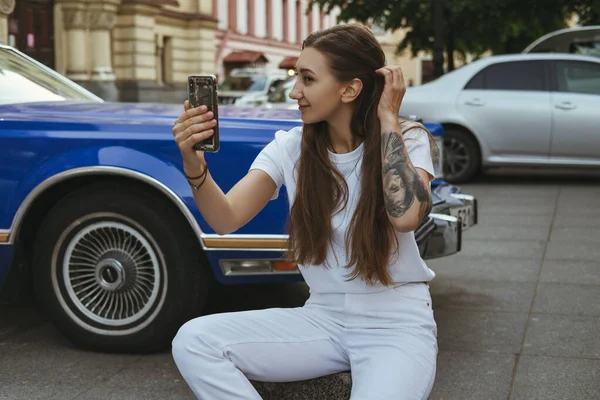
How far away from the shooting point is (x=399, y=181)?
115 inches

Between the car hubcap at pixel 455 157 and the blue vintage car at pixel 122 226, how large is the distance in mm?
7514

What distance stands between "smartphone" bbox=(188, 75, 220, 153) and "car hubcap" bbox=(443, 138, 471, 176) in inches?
380

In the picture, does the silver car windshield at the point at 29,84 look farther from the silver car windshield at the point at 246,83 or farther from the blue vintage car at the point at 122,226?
the silver car windshield at the point at 246,83

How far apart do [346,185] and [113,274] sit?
201 centimetres

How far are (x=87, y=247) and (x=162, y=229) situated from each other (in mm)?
393

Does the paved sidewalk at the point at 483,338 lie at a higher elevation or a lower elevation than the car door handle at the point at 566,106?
lower

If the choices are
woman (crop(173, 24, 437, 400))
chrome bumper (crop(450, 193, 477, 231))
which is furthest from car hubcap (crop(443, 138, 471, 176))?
woman (crop(173, 24, 437, 400))

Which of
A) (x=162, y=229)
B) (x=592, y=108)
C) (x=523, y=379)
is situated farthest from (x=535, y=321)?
(x=592, y=108)

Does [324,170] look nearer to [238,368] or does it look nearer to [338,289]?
[338,289]

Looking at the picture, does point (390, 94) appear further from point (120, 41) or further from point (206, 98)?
point (120, 41)

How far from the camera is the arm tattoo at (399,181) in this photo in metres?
2.92

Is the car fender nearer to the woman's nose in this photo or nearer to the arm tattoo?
the woman's nose

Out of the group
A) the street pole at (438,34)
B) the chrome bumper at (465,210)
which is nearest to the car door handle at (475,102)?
the street pole at (438,34)

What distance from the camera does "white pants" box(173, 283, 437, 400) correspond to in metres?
2.89
